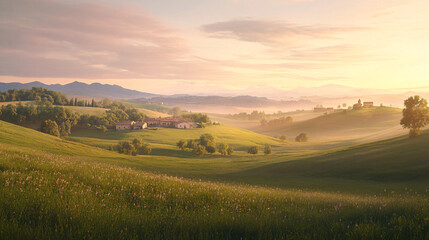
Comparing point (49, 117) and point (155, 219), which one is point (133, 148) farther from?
point (155, 219)

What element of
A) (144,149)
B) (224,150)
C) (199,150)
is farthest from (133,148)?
(224,150)

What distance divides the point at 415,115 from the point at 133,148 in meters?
105

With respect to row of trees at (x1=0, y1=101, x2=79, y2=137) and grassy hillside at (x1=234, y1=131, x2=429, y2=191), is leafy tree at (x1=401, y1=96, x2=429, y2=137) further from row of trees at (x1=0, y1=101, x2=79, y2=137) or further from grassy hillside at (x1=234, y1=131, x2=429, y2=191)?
row of trees at (x1=0, y1=101, x2=79, y2=137)

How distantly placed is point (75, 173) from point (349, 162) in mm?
52124

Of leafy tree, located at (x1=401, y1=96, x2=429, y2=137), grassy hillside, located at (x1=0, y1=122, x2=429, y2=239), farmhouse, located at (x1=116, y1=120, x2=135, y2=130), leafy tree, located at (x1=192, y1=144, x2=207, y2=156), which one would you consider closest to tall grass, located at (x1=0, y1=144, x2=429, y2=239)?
grassy hillside, located at (x1=0, y1=122, x2=429, y2=239)

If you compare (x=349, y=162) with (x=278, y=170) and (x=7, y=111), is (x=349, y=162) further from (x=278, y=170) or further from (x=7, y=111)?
(x=7, y=111)

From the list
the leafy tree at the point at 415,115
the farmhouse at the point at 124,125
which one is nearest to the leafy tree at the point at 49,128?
the farmhouse at the point at 124,125

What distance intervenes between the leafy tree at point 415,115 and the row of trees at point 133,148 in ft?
328

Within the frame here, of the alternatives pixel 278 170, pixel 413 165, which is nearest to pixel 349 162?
pixel 413 165

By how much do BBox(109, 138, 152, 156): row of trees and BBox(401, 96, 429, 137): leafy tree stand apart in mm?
100050

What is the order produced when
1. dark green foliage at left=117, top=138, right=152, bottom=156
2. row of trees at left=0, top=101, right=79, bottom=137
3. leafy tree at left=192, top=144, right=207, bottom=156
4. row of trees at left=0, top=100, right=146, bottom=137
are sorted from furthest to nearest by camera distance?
row of trees at left=0, top=101, right=79, bottom=137, row of trees at left=0, top=100, right=146, bottom=137, leafy tree at left=192, top=144, right=207, bottom=156, dark green foliage at left=117, top=138, right=152, bottom=156

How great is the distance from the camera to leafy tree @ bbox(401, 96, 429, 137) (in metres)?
73.8

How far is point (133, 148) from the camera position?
362 feet

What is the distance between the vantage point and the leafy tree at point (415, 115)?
73.8m
